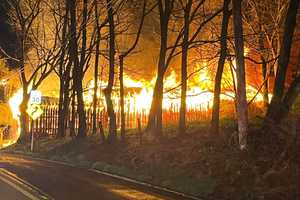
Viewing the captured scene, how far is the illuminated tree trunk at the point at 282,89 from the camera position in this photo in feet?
56.9

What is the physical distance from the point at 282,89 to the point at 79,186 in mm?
6781

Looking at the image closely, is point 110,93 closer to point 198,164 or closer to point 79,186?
point 198,164

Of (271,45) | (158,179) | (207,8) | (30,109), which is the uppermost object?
(207,8)

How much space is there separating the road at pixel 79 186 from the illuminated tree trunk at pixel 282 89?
453 centimetres

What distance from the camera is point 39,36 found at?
40375mm

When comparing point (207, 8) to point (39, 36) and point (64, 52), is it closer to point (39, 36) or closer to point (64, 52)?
point (64, 52)

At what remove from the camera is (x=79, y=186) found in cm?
1591

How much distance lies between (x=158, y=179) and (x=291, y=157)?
449 cm

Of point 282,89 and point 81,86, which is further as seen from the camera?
point 81,86

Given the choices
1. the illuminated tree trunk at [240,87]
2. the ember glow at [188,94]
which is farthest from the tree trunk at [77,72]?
the illuminated tree trunk at [240,87]

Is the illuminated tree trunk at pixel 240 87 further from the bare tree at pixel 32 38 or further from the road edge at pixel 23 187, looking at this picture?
the bare tree at pixel 32 38

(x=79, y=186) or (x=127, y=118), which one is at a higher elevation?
(x=127, y=118)

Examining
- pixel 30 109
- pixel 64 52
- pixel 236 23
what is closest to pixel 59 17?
pixel 64 52

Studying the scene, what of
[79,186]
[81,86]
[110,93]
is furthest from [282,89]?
[81,86]
